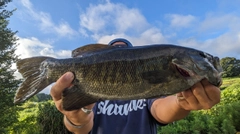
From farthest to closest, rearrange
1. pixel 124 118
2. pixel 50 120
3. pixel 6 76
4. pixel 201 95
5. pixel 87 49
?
pixel 6 76 → pixel 50 120 → pixel 124 118 → pixel 87 49 → pixel 201 95

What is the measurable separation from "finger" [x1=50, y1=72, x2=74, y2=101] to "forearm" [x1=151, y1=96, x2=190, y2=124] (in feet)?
3.78

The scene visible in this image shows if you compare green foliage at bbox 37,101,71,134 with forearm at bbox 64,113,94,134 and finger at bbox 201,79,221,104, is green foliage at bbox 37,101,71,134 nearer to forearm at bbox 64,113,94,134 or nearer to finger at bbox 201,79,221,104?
forearm at bbox 64,113,94,134

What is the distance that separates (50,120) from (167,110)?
954cm

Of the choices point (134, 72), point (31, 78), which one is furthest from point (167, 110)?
point (31, 78)

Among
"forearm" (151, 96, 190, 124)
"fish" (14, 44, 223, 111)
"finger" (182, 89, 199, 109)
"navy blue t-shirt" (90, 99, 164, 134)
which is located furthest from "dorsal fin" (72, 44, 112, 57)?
"navy blue t-shirt" (90, 99, 164, 134)

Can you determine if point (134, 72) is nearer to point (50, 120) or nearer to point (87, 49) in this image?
point (87, 49)

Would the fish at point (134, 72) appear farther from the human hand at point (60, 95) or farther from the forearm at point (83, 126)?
the forearm at point (83, 126)

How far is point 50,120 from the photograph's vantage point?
A: 11.0 metres

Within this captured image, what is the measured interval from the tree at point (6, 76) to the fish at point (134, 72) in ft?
48.3

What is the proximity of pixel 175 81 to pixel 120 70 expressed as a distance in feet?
1.38

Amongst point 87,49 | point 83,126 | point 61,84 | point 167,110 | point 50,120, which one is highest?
point 87,49

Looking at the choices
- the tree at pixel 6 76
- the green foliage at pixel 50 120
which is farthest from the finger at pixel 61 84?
the tree at pixel 6 76

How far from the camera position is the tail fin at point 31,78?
1919mm

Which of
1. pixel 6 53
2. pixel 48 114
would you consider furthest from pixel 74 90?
pixel 6 53
